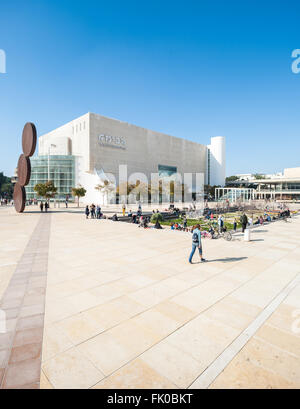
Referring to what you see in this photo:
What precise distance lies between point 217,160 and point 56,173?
7115 cm

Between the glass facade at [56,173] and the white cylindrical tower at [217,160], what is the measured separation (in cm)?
6446

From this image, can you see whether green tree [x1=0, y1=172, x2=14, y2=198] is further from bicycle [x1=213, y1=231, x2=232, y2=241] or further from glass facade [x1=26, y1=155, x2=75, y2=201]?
bicycle [x1=213, y1=231, x2=232, y2=241]

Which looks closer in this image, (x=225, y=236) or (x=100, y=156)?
(x=225, y=236)

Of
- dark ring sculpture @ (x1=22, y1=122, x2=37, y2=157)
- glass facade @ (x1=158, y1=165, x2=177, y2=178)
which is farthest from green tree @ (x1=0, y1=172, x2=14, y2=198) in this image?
dark ring sculpture @ (x1=22, y1=122, x2=37, y2=157)

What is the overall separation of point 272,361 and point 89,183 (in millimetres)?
56012

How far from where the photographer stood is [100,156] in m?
58.7

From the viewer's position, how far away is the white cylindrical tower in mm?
100125

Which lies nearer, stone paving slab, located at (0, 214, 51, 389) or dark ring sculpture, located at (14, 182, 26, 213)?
stone paving slab, located at (0, 214, 51, 389)

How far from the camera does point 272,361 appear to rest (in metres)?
3.54

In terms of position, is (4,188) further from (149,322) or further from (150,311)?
(149,322)

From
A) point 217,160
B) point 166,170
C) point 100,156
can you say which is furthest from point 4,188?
point 217,160

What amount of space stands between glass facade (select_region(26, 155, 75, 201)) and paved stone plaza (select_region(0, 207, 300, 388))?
51.6 m

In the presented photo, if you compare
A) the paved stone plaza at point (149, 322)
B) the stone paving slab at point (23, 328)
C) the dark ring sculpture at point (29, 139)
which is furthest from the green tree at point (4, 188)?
the paved stone plaza at point (149, 322)
